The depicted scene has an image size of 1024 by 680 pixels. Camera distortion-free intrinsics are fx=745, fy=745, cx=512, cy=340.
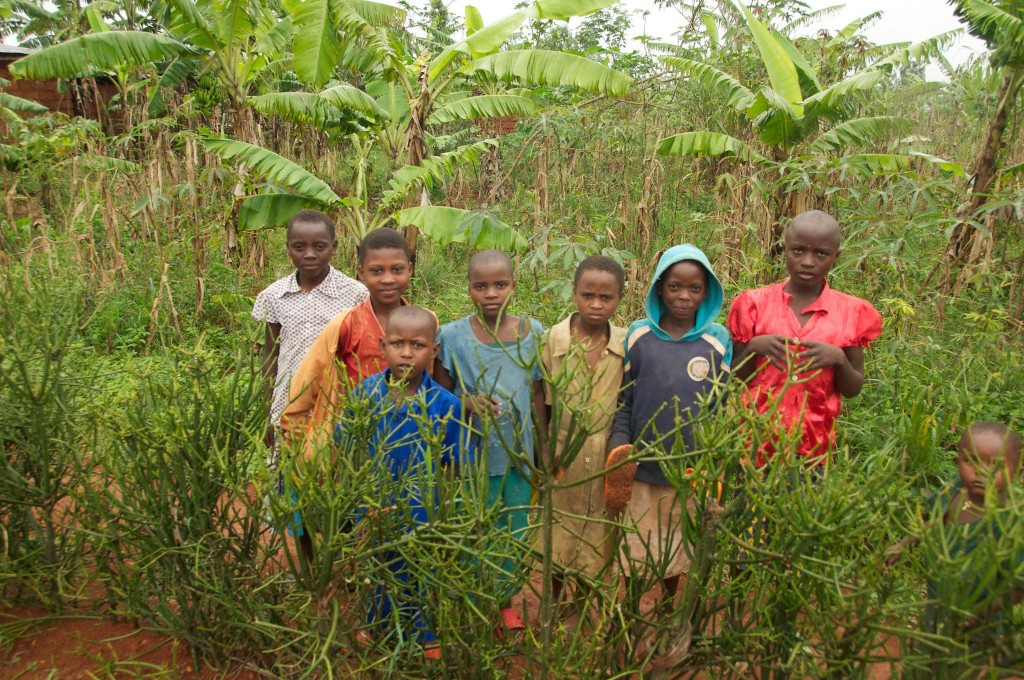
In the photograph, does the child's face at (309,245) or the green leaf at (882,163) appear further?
the green leaf at (882,163)

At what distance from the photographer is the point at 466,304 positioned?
18.4ft

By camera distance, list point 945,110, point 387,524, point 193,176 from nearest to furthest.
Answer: point 387,524 → point 193,176 → point 945,110

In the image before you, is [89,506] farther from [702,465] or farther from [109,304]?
[109,304]

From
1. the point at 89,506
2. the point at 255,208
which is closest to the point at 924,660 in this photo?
the point at 89,506

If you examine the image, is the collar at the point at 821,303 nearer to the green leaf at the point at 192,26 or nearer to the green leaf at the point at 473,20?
the green leaf at the point at 473,20

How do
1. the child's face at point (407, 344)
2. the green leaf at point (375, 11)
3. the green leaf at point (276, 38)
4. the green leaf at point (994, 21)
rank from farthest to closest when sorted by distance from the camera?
the green leaf at point (276, 38), the green leaf at point (375, 11), the green leaf at point (994, 21), the child's face at point (407, 344)

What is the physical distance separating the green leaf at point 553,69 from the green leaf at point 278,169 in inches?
63.9

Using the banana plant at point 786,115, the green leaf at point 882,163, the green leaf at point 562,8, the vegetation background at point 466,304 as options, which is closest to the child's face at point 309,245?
the vegetation background at point 466,304

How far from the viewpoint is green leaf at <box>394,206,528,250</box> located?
18.6 feet

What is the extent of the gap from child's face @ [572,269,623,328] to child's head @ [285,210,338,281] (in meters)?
1.14

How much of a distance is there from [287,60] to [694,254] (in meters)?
6.53

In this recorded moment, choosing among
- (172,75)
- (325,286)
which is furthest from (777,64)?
(172,75)

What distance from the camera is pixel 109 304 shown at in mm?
6051

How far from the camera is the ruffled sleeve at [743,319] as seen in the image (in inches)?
107
